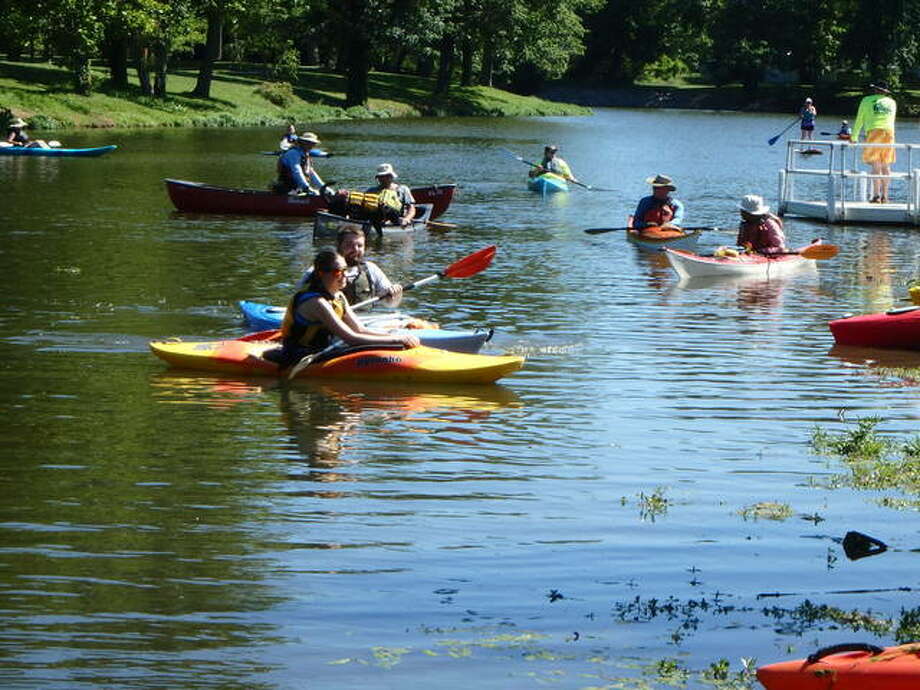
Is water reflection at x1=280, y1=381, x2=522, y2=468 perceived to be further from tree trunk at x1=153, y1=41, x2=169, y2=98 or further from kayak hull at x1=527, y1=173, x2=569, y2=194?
tree trunk at x1=153, y1=41, x2=169, y2=98

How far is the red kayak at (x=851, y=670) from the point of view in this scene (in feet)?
20.2

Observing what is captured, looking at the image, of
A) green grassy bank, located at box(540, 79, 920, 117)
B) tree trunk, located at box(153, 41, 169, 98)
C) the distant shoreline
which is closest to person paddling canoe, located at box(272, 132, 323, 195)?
tree trunk, located at box(153, 41, 169, 98)

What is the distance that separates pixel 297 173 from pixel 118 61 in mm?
36054

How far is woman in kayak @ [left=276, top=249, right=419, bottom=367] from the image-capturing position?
13.6 meters

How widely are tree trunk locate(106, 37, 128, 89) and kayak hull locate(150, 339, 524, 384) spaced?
4888 cm

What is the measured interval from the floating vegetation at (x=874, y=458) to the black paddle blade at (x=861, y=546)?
1065 millimetres

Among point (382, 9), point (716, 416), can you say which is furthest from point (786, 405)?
point (382, 9)

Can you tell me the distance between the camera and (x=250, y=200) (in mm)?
29906

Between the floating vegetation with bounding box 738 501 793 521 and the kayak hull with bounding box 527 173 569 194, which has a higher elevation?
the kayak hull with bounding box 527 173 569 194

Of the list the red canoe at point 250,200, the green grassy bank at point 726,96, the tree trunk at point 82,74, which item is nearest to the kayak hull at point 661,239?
the red canoe at point 250,200

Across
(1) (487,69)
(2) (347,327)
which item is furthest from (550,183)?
(1) (487,69)

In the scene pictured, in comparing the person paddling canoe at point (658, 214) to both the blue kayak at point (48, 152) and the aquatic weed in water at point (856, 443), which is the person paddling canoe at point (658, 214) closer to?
the aquatic weed in water at point (856, 443)

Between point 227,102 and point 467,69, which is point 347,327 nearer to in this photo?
point 227,102

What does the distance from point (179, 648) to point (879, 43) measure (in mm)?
102136
